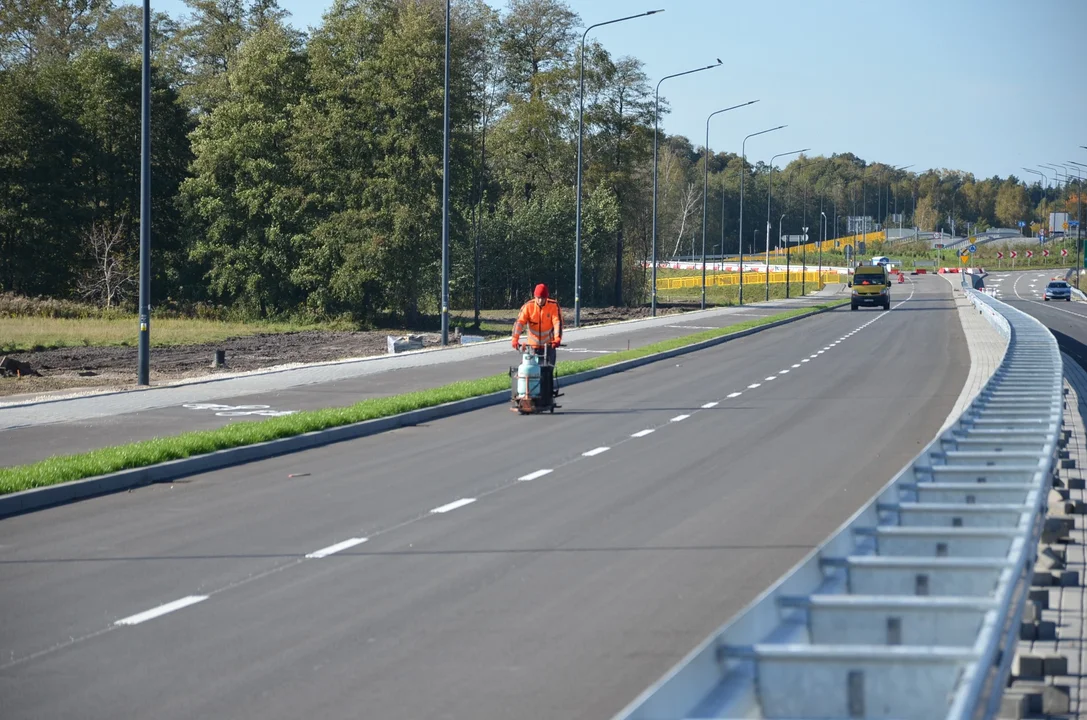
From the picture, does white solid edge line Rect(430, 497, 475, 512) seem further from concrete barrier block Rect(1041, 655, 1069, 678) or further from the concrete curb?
concrete barrier block Rect(1041, 655, 1069, 678)

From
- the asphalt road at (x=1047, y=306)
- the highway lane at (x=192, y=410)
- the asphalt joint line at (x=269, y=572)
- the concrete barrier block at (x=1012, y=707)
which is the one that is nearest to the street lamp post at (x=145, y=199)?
the highway lane at (x=192, y=410)

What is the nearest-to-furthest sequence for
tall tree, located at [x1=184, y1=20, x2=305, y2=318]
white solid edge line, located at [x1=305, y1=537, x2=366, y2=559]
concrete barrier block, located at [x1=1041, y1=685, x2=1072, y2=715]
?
1. concrete barrier block, located at [x1=1041, y1=685, x2=1072, y2=715]
2. white solid edge line, located at [x1=305, y1=537, x2=366, y2=559]
3. tall tree, located at [x1=184, y1=20, x2=305, y2=318]

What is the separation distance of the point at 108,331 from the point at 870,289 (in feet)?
139

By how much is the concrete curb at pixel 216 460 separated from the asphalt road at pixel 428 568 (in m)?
0.32

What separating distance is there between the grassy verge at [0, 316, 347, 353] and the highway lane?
13.5 m

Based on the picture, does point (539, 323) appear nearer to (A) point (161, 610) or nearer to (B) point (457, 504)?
(B) point (457, 504)

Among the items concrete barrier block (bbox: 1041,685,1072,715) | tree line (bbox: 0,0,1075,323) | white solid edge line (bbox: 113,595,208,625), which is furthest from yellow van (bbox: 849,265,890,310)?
concrete barrier block (bbox: 1041,685,1072,715)

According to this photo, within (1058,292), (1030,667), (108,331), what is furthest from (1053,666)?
(1058,292)

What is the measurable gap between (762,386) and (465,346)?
13451 mm

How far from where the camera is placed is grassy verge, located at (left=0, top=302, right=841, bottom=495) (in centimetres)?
1261

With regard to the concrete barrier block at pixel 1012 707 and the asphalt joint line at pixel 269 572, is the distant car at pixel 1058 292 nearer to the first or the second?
the asphalt joint line at pixel 269 572

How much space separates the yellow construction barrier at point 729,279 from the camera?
114625mm

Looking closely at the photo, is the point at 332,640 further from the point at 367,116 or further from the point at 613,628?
the point at 367,116

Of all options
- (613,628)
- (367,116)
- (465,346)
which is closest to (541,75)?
(367,116)
